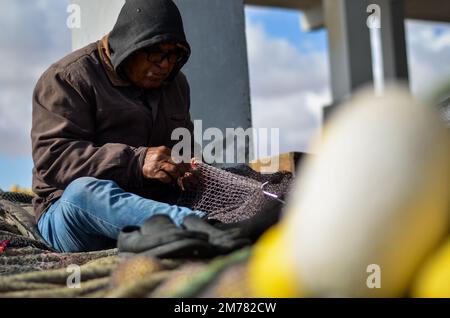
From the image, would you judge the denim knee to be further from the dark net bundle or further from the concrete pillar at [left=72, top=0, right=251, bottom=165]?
the concrete pillar at [left=72, top=0, right=251, bottom=165]

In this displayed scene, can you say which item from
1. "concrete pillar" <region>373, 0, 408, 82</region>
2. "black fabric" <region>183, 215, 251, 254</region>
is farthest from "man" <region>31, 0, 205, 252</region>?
"concrete pillar" <region>373, 0, 408, 82</region>

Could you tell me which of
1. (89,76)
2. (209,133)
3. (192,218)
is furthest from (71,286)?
(209,133)

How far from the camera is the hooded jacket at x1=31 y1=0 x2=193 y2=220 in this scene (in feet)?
8.78

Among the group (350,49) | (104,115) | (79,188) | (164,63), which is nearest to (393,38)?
(350,49)

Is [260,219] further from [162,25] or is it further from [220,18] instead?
[220,18]

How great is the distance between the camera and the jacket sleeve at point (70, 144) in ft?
8.70

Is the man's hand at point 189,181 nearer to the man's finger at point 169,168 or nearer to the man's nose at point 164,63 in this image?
the man's finger at point 169,168

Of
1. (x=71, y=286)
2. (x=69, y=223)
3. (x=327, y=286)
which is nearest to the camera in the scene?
(x=327, y=286)

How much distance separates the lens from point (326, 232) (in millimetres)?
1473

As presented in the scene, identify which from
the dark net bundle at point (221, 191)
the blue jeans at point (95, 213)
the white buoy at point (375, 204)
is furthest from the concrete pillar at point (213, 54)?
the white buoy at point (375, 204)

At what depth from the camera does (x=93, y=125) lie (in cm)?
287

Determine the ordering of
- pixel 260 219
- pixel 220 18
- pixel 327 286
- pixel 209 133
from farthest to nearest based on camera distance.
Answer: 1. pixel 220 18
2. pixel 209 133
3. pixel 260 219
4. pixel 327 286

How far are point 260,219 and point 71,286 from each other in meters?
0.55

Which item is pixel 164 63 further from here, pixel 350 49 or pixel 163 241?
pixel 350 49
